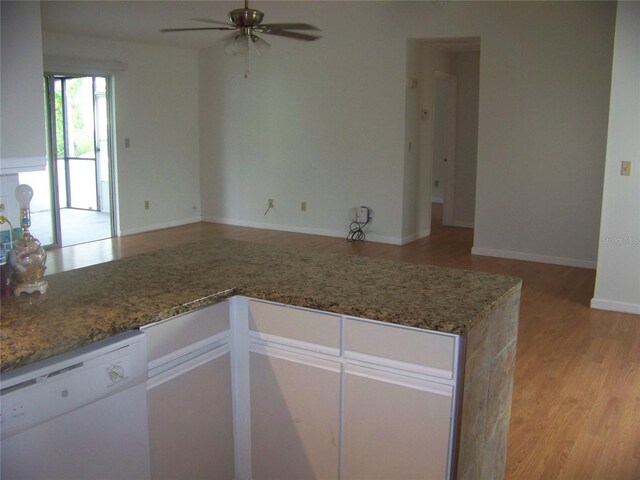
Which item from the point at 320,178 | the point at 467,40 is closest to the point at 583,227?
the point at 467,40

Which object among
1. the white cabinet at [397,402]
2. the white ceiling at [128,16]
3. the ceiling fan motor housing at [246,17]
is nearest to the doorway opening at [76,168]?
the white ceiling at [128,16]

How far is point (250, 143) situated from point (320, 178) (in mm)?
1164

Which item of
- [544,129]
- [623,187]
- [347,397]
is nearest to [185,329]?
[347,397]

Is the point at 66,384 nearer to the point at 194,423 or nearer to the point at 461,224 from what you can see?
the point at 194,423

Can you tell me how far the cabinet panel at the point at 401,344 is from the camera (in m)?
1.79

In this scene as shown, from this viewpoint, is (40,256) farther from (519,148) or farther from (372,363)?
(519,148)

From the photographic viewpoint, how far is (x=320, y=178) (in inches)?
307

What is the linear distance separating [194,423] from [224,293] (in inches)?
17.2

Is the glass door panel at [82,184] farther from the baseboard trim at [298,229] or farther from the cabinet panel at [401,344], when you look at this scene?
the cabinet panel at [401,344]

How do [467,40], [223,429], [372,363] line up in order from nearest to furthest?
[372,363]
[223,429]
[467,40]

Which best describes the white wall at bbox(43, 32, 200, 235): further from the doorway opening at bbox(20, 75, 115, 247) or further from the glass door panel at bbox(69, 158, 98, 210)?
the glass door panel at bbox(69, 158, 98, 210)

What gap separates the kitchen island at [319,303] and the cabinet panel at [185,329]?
30 mm

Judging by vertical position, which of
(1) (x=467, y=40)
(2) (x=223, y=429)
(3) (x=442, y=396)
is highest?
(1) (x=467, y=40)

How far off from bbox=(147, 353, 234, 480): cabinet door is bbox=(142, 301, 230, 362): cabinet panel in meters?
0.08
